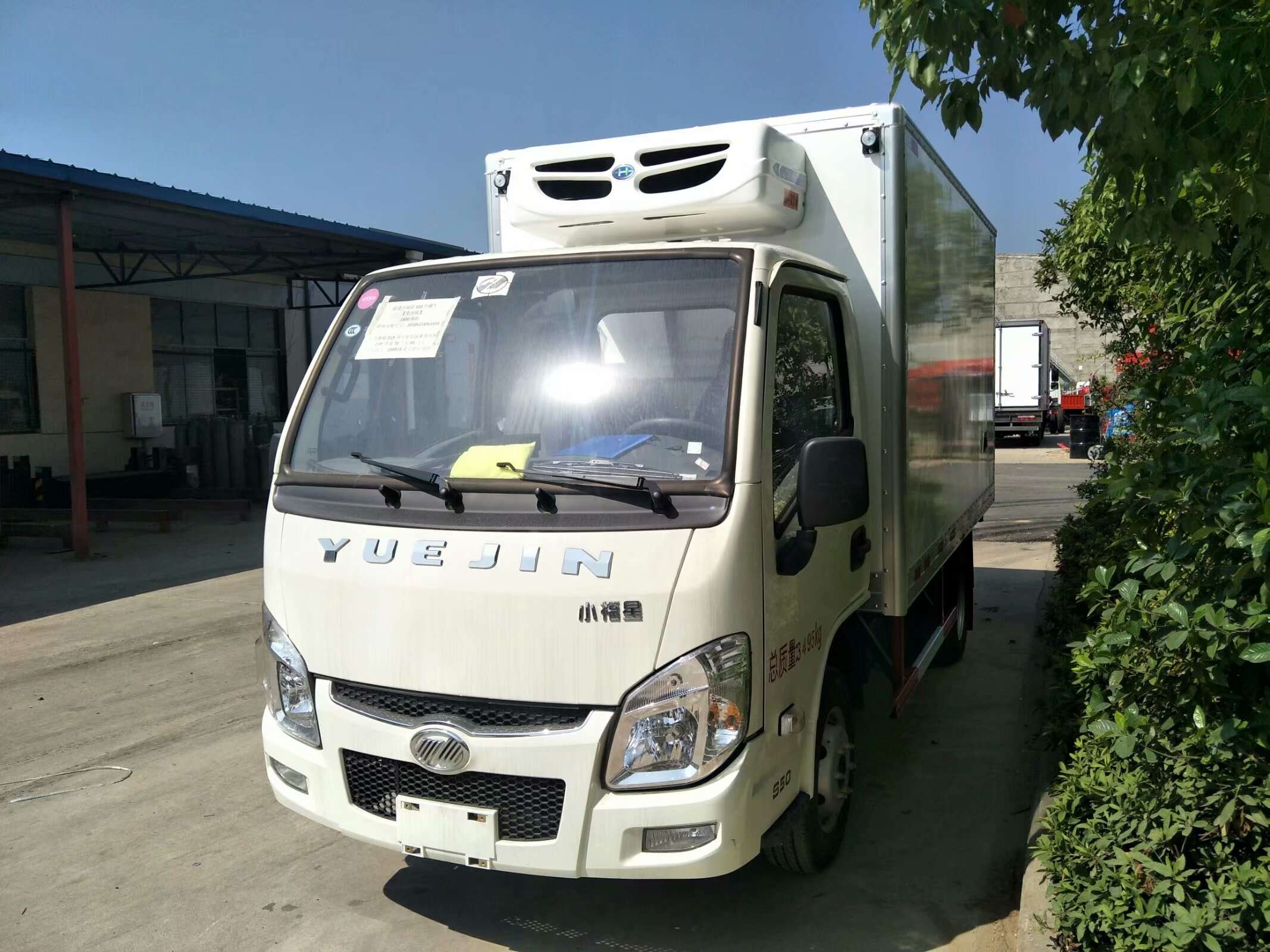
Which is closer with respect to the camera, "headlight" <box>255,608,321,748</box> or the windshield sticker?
"headlight" <box>255,608,321,748</box>

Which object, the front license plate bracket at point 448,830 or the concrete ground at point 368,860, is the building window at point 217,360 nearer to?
the concrete ground at point 368,860

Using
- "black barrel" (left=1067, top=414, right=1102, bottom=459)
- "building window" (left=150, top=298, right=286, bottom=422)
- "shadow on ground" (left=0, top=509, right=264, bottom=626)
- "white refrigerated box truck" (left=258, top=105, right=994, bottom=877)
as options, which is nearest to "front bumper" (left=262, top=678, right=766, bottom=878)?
"white refrigerated box truck" (left=258, top=105, right=994, bottom=877)

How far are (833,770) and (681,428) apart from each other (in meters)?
1.61

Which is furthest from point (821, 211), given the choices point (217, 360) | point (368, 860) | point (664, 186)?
point (217, 360)

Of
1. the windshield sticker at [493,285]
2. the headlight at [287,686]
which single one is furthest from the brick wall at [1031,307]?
the headlight at [287,686]

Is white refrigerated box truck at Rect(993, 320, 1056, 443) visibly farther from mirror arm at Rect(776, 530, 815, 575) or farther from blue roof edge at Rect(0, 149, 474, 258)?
mirror arm at Rect(776, 530, 815, 575)

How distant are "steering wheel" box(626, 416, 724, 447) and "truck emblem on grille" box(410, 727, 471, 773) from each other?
3.83ft

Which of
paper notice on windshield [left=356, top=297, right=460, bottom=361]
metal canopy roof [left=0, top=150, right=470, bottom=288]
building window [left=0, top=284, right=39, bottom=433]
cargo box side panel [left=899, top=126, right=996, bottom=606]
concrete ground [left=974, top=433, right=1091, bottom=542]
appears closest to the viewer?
paper notice on windshield [left=356, top=297, right=460, bottom=361]

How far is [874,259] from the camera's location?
15.3 ft

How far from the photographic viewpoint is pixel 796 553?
12.3 feet

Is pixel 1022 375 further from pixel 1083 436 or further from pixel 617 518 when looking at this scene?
pixel 617 518

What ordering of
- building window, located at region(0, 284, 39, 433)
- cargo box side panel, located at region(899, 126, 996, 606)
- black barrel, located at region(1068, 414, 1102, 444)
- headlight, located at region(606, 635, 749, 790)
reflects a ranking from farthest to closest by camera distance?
black barrel, located at region(1068, 414, 1102, 444), building window, located at region(0, 284, 39, 433), cargo box side panel, located at region(899, 126, 996, 606), headlight, located at region(606, 635, 749, 790)

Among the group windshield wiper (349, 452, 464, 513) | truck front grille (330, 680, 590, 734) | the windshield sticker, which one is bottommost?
truck front grille (330, 680, 590, 734)

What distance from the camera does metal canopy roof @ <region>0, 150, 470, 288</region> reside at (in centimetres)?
1291
